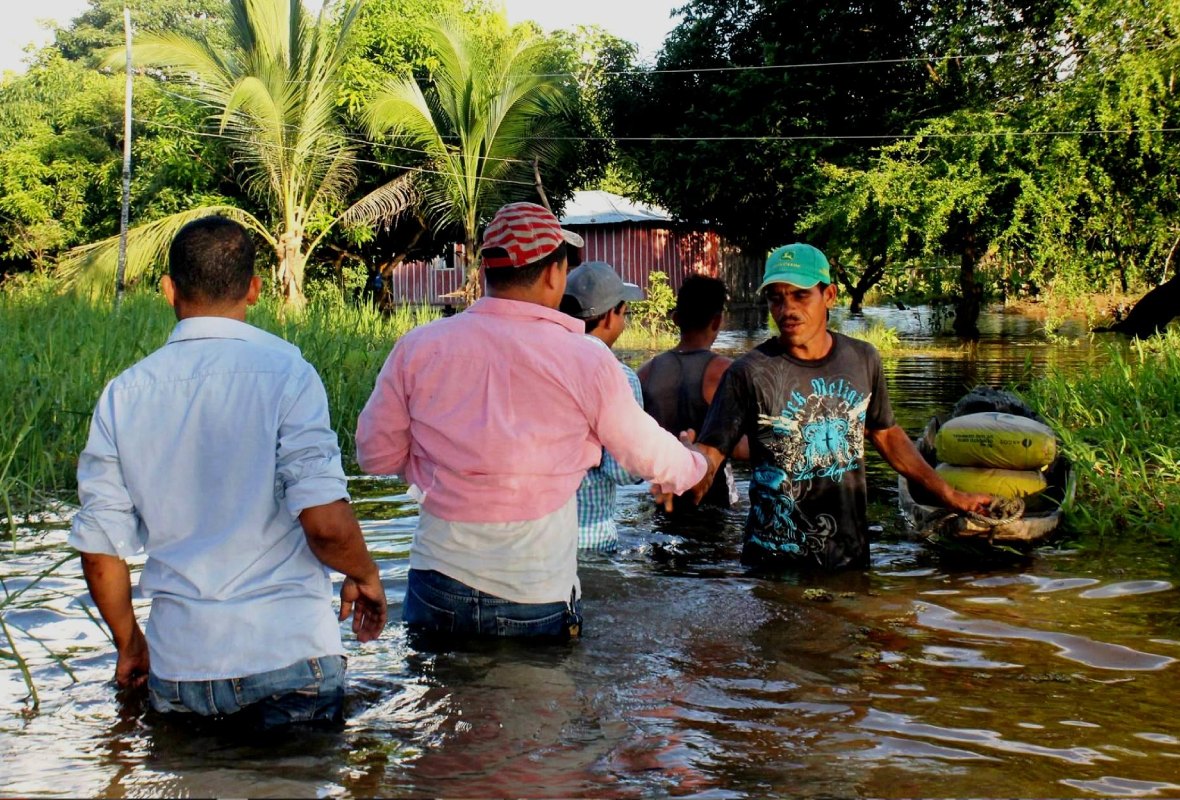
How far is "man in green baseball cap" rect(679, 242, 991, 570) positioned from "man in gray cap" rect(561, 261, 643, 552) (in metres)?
0.44

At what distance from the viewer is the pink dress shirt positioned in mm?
3781

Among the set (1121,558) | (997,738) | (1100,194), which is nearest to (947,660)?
(997,738)

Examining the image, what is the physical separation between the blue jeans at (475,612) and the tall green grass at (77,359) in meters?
2.18

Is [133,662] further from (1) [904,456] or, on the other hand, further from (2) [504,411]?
(1) [904,456]

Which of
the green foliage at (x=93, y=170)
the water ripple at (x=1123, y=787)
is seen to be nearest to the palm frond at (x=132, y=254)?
the green foliage at (x=93, y=170)

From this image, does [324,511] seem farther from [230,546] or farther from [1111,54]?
[1111,54]

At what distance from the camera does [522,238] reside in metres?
3.84

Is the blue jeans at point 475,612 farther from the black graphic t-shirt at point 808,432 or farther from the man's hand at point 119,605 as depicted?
the black graphic t-shirt at point 808,432

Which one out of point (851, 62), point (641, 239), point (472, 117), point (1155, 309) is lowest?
point (1155, 309)

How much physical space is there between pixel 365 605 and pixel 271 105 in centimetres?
1965

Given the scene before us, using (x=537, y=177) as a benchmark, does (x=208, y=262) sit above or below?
below

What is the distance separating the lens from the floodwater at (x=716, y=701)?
357 centimetres

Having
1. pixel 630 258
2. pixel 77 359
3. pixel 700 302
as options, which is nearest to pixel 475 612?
pixel 700 302

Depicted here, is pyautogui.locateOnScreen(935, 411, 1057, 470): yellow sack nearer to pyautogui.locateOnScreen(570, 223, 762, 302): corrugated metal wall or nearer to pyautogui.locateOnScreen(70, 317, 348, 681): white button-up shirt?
pyautogui.locateOnScreen(70, 317, 348, 681): white button-up shirt
